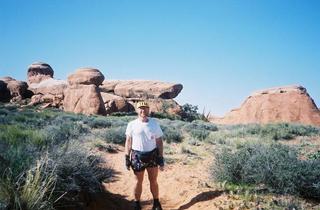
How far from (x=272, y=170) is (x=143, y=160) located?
8.40ft

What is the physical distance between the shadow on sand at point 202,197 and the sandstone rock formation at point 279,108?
114 feet

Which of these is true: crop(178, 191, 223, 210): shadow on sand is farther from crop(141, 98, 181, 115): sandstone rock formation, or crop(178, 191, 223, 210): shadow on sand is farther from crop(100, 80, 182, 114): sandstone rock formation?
crop(100, 80, 182, 114): sandstone rock formation

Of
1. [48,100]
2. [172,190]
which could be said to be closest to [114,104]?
[48,100]

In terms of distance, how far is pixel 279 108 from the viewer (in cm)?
4012

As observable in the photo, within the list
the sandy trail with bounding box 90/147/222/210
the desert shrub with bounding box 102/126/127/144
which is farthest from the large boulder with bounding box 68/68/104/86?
the sandy trail with bounding box 90/147/222/210

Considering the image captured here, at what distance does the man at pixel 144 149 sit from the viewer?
18.8 ft

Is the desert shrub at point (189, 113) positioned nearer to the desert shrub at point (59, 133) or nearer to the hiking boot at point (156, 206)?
the desert shrub at point (59, 133)

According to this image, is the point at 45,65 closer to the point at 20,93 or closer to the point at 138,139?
the point at 20,93

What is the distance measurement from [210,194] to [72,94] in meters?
29.2

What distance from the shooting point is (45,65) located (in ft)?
190

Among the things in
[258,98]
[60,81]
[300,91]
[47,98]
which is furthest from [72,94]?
[300,91]

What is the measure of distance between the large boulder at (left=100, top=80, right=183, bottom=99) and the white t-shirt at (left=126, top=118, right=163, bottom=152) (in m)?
39.1

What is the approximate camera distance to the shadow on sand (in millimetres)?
6126

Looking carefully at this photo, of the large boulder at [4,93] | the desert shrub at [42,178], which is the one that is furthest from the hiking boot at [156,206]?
the large boulder at [4,93]
